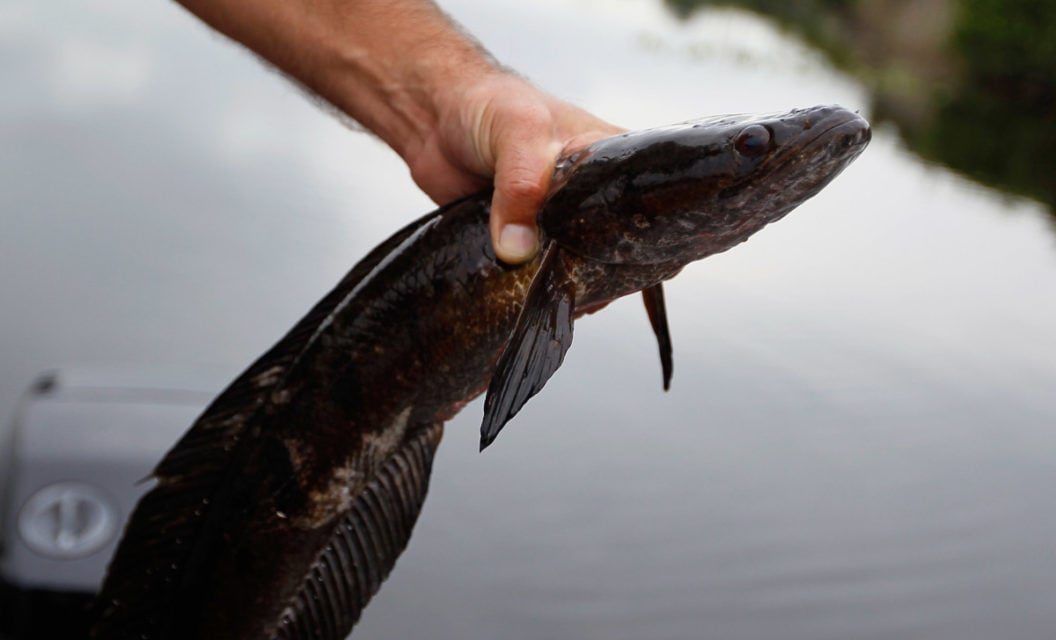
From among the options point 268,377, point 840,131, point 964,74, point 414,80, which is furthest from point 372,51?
point 964,74

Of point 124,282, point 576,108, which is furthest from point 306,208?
point 576,108

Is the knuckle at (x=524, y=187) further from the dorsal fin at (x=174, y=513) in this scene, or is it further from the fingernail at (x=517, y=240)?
the dorsal fin at (x=174, y=513)

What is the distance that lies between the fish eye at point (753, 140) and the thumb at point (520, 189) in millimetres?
312

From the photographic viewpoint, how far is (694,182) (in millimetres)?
1654

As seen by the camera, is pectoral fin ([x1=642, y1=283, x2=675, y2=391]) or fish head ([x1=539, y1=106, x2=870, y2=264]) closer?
fish head ([x1=539, y1=106, x2=870, y2=264])

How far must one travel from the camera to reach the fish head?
159 cm

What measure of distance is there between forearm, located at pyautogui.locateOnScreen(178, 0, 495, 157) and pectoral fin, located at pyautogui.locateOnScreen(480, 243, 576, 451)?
668 mm

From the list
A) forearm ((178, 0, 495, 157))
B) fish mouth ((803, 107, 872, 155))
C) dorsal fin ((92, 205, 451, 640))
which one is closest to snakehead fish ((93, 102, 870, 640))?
→ dorsal fin ((92, 205, 451, 640))

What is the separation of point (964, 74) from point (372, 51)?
2967cm

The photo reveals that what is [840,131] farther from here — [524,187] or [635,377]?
[635,377]

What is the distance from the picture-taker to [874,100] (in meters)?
22.4

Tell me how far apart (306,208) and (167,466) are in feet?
21.2

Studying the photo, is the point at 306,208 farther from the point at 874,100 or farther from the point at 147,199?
the point at 874,100

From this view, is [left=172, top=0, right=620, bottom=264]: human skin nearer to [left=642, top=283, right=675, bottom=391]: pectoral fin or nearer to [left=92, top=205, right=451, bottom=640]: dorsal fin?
[left=642, top=283, right=675, bottom=391]: pectoral fin
